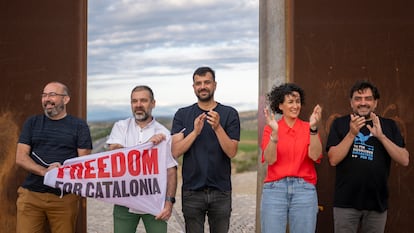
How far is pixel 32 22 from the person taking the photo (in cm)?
620

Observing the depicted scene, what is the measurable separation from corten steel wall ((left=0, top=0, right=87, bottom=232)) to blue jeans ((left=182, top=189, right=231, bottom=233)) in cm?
202

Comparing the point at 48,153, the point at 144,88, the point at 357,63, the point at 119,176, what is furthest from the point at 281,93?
the point at 48,153

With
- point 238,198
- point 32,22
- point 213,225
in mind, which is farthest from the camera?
point 238,198

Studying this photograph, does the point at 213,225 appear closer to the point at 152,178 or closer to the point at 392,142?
the point at 152,178

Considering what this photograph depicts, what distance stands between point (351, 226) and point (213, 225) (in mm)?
1149

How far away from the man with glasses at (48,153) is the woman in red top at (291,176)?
1.58 meters

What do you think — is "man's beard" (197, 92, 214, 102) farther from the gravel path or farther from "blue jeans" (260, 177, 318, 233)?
the gravel path

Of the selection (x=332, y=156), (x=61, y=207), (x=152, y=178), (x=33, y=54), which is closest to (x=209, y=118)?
(x=152, y=178)

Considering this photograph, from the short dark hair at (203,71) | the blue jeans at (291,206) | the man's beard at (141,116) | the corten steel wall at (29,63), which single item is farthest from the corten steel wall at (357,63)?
the corten steel wall at (29,63)

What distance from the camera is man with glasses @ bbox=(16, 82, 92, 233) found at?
487 cm

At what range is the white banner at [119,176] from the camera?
4.82m

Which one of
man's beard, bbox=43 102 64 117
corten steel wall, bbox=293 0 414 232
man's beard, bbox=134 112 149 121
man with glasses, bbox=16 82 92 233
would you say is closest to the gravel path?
corten steel wall, bbox=293 0 414 232

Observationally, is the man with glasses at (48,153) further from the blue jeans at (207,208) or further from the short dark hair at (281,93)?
the short dark hair at (281,93)

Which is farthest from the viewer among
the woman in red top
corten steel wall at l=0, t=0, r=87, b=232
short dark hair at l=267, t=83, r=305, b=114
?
corten steel wall at l=0, t=0, r=87, b=232
